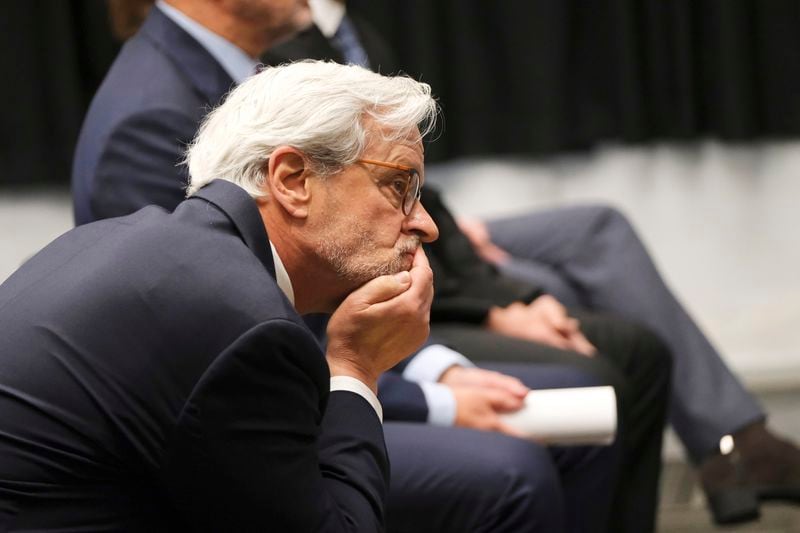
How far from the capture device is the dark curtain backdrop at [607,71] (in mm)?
3730

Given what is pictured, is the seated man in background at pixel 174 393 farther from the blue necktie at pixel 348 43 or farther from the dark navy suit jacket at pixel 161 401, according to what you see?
the blue necktie at pixel 348 43

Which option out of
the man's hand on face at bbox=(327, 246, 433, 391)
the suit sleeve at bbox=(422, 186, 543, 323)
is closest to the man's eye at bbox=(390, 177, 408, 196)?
the man's hand on face at bbox=(327, 246, 433, 391)

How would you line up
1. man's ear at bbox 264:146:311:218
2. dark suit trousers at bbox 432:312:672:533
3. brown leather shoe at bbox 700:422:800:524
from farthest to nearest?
1. brown leather shoe at bbox 700:422:800:524
2. dark suit trousers at bbox 432:312:672:533
3. man's ear at bbox 264:146:311:218

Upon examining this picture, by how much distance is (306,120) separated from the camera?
1544mm

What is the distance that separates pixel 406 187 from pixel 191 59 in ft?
2.38

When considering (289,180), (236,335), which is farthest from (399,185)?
(236,335)

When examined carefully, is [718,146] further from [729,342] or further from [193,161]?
[193,161]

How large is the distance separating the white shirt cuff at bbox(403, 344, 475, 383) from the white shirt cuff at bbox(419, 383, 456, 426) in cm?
13

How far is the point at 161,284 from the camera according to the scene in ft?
4.40

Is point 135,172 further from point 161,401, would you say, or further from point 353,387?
point 161,401

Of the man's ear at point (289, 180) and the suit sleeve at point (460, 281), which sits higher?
the man's ear at point (289, 180)

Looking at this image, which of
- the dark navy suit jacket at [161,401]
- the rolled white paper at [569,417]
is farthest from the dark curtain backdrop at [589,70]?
the dark navy suit jacket at [161,401]

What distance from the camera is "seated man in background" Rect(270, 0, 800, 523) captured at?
275cm

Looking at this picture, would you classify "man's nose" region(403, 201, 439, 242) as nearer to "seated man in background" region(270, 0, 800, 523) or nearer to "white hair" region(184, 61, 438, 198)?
"white hair" region(184, 61, 438, 198)
